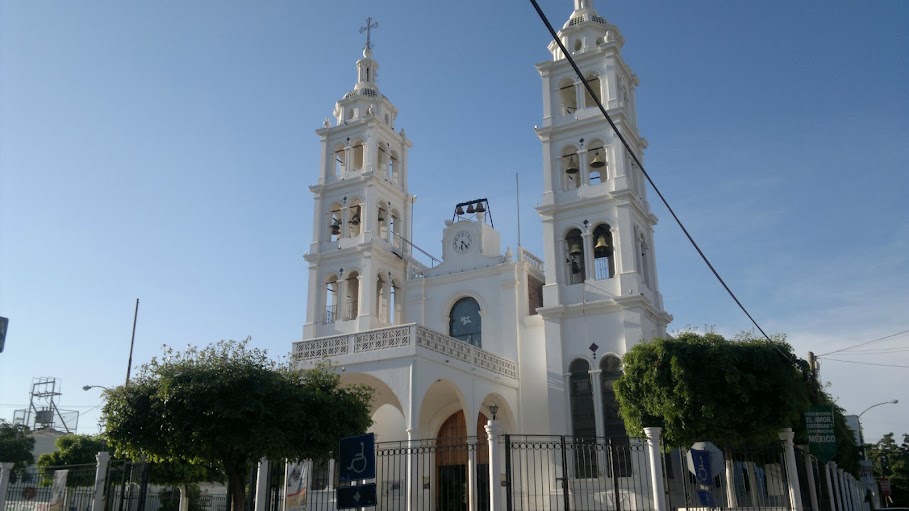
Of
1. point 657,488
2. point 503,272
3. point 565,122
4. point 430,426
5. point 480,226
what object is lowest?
point 657,488

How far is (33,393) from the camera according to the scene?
54.1 meters

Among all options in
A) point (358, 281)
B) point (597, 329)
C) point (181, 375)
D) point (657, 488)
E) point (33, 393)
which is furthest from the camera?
point (33, 393)

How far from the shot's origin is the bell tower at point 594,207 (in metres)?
27.2

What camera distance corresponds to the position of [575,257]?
29.3 meters

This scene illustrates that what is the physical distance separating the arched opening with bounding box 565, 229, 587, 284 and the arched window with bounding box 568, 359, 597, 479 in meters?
3.48

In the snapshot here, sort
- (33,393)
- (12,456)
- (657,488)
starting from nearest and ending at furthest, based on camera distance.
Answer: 1. (657,488)
2. (12,456)
3. (33,393)

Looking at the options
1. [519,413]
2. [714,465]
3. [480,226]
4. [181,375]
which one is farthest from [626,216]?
[181,375]

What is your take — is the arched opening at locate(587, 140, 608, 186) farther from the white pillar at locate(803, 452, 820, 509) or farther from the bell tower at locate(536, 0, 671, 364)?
the white pillar at locate(803, 452, 820, 509)

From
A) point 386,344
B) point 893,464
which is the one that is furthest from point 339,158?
point 893,464

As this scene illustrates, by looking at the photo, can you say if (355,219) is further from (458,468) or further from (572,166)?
(458,468)

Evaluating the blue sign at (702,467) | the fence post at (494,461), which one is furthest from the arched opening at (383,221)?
the blue sign at (702,467)

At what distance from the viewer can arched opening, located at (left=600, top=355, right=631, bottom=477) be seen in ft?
83.6

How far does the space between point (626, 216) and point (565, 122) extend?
483cm

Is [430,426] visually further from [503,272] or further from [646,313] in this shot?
[646,313]
